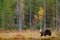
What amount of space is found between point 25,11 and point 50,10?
1937 millimetres

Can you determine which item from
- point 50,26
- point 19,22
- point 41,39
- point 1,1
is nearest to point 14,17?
point 19,22

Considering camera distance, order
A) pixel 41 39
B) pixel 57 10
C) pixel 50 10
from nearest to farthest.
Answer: pixel 41 39 < pixel 57 10 < pixel 50 10

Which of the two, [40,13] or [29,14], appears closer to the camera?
[40,13]

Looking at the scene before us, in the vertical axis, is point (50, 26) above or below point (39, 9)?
below

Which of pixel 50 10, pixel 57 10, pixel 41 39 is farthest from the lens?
pixel 50 10

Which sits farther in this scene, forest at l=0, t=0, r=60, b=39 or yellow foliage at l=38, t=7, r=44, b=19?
yellow foliage at l=38, t=7, r=44, b=19

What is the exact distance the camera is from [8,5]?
15070 millimetres

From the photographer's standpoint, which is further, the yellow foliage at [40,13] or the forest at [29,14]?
the yellow foliage at [40,13]

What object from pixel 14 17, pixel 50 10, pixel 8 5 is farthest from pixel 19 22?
pixel 50 10

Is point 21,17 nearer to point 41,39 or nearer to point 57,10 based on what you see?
point 57,10

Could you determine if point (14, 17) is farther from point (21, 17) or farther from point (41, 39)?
point (41, 39)

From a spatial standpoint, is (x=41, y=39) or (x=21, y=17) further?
(x=21, y=17)

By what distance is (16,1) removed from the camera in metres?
15.2

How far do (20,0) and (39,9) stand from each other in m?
1.69
